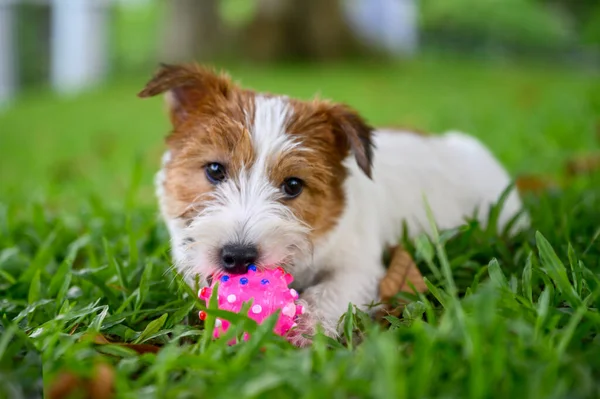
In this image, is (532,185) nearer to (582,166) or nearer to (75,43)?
(582,166)

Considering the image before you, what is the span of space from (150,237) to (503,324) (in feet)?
8.81

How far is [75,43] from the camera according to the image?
18.6m

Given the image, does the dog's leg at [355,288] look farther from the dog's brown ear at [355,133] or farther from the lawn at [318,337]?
the dog's brown ear at [355,133]

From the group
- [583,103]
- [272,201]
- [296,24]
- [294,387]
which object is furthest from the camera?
[296,24]

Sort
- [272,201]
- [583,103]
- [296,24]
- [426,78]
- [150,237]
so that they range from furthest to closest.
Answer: [296,24] → [426,78] → [583,103] → [150,237] → [272,201]

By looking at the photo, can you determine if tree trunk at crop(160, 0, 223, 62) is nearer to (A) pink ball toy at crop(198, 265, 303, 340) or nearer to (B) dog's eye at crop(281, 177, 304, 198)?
(B) dog's eye at crop(281, 177, 304, 198)

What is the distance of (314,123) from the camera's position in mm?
3867

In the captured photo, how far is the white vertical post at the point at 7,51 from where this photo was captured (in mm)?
16156

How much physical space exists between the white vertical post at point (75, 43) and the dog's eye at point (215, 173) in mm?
14994

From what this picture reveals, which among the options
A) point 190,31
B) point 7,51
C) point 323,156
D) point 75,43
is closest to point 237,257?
point 323,156

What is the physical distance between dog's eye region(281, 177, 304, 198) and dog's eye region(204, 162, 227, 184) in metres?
0.30

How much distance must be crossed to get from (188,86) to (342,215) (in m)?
1.10

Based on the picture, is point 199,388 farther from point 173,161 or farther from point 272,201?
point 173,161

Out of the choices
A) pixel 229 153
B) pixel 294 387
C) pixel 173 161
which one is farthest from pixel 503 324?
pixel 173 161
